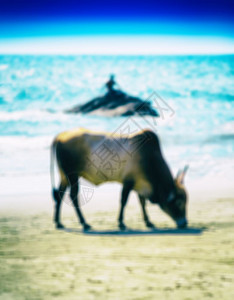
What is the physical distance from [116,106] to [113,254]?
3167mm

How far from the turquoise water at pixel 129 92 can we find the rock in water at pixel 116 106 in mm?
150

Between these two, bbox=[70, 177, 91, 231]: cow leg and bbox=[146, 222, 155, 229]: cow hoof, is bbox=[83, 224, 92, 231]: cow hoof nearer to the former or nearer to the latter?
bbox=[70, 177, 91, 231]: cow leg

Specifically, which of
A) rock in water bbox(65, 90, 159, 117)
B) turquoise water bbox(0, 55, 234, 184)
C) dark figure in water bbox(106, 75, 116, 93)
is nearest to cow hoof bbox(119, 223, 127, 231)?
turquoise water bbox(0, 55, 234, 184)

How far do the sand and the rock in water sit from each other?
5.78 ft

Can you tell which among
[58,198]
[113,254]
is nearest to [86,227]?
[58,198]

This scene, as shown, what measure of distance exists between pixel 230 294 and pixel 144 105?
3.24 metres

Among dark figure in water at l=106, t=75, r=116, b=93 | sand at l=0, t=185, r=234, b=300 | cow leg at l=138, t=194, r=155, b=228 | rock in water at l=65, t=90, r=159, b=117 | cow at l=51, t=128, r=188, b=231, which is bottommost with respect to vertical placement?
sand at l=0, t=185, r=234, b=300

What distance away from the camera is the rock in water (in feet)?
16.8

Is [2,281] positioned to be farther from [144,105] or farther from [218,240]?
[144,105]

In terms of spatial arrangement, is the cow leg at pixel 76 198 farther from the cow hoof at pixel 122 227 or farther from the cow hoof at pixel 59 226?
the cow hoof at pixel 122 227

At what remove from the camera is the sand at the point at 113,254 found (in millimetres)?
2223

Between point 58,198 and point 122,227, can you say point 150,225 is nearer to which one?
point 122,227

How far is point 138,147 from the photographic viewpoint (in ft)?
10.5

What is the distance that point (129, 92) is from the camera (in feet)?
18.9
